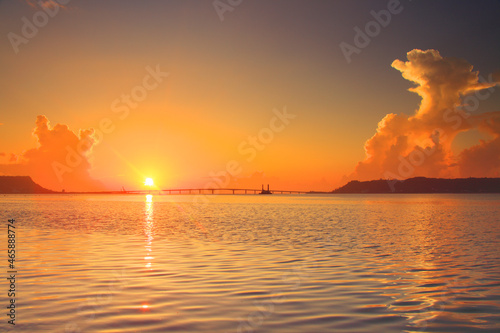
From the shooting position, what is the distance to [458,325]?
10.6 metres

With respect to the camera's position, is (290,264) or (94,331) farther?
(290,264)

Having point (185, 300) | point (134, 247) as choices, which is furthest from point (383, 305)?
point (134, 247)

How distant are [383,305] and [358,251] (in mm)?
12684

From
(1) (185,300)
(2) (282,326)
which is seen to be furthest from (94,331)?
(2) (282,326)

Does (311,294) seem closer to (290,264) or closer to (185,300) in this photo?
(185,300)

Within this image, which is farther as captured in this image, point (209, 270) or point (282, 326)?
point (209, 270)

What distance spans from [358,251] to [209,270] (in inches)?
424

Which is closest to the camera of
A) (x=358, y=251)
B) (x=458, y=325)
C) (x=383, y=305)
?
(x=458, y=325)

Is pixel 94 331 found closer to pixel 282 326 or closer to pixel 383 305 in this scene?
pixel 282 326

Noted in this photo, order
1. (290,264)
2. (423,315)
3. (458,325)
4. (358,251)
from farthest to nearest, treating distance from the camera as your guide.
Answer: (358,251), (290,264), (423,315), (458,325)

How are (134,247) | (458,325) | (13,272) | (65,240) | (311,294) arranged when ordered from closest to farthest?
(458,325) < (311,294) < (13,272) < (134,247) < (65,240)

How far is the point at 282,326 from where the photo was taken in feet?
33.8

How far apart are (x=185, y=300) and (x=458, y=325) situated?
7886mm

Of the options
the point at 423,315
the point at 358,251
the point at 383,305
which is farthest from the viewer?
the point at 358,251
